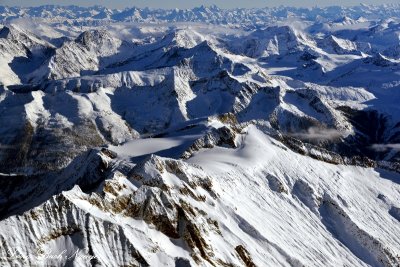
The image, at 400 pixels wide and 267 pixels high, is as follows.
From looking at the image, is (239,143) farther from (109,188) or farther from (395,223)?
(109,188)

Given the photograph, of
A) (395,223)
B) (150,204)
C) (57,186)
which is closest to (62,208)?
(150,204)

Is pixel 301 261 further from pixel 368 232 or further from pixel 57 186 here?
pixel 57 186

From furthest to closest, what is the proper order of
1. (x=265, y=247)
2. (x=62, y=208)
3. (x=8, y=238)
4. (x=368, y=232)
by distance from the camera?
(x=368, y=232), (x=265, y=247), (x=62, y=208), (x=8, y=238)

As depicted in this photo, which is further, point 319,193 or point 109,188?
point 319,193

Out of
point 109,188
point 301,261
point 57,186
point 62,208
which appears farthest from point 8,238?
point 57,186

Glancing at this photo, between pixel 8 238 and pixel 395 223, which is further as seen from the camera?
pixel 395 223

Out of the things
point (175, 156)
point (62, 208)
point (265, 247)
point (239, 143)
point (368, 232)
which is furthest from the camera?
point (239, 143)

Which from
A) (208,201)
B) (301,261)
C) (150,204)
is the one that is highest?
(150,204)

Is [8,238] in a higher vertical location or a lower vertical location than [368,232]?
higher

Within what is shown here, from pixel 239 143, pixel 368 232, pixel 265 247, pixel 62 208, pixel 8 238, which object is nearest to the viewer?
pixel 8 238
